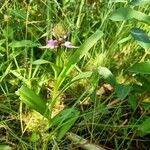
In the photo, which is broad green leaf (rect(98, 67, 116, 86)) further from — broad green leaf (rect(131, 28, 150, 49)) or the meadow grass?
broad green leaf (rect(131, 28, 150, 49))

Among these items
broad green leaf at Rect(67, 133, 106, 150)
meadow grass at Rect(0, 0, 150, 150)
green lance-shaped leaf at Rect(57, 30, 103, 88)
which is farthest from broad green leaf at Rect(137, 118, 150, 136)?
green lance-shaped leaf at Rect(57, 30, 103, 88)

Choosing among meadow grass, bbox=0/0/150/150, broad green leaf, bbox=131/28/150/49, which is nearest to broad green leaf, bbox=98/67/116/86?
meadow grass, bbox=0/0/150/150

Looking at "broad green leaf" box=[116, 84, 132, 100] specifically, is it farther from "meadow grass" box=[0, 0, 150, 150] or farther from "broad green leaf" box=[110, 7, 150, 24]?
"broad green leaf" box=[110, 7, 150, 24]

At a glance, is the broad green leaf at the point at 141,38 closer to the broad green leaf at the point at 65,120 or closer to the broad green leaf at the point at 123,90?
the broad green leaf at the point at 123,90

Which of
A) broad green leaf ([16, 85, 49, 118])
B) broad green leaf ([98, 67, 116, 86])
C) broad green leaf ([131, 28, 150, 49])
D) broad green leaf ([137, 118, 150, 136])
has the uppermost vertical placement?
broad green leaf ([131, 28, 150, 49])

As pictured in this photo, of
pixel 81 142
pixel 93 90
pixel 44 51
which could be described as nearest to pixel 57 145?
pixel 81 142

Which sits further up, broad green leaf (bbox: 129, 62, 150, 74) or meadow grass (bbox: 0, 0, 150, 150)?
broad green leaf (bbox: 129, 62, 150, 74)

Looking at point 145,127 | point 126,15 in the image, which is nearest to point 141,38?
point 126,15

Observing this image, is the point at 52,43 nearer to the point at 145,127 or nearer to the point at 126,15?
the point at 126,15
